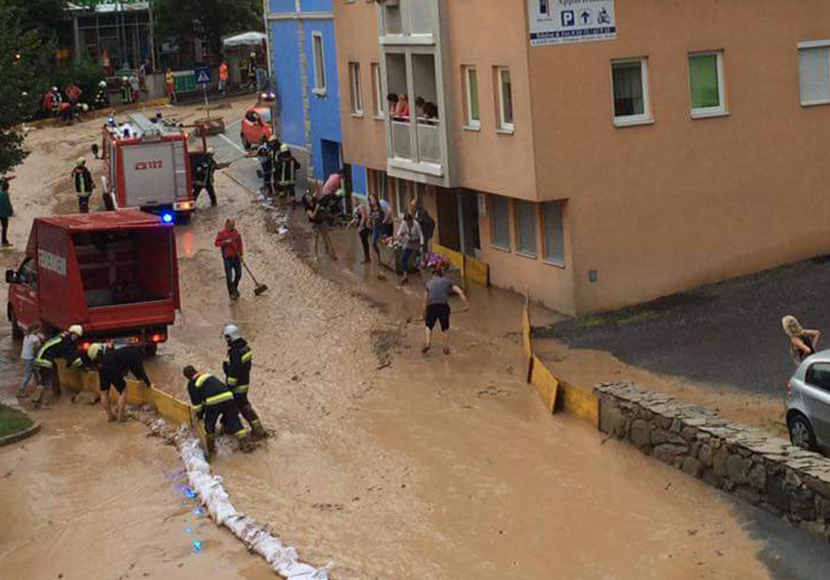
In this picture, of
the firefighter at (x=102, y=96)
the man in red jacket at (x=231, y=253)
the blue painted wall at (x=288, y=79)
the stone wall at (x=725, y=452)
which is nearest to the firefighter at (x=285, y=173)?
the blue painted wall at (x=288, y=79)

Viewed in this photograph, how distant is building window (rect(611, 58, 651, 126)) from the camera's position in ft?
91.5

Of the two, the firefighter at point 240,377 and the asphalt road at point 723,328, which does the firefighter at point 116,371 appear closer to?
the firefighter at point 240,377

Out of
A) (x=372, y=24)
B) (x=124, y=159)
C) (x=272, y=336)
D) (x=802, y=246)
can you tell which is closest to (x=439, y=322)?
(x=272, y=336)

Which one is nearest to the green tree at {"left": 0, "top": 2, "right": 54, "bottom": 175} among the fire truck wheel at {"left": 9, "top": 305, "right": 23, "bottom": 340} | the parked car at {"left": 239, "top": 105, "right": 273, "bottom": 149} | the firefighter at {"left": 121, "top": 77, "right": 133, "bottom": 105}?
the fire truck wheel at {"left": 9, "top": 305, "right": 23, "bottom": 340}

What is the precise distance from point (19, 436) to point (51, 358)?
212 cm

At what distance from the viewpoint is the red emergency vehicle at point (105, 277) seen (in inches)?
1021

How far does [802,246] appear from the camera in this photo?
28922 mm

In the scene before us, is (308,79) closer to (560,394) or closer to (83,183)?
(83,183)

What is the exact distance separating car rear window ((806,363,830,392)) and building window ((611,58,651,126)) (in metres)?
10.7

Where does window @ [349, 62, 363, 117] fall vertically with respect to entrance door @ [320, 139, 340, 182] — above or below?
above

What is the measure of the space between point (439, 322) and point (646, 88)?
5.71 m

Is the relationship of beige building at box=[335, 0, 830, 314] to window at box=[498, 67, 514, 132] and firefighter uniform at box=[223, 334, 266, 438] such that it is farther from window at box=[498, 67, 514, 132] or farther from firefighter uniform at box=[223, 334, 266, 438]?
firefighter uniform at box=[223, 334, 266, 438]

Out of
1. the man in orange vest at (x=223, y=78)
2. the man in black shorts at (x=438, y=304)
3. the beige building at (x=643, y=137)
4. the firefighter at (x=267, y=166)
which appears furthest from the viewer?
the man in orange vest at (x=223, y=78)

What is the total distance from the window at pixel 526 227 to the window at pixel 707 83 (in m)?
3.55
